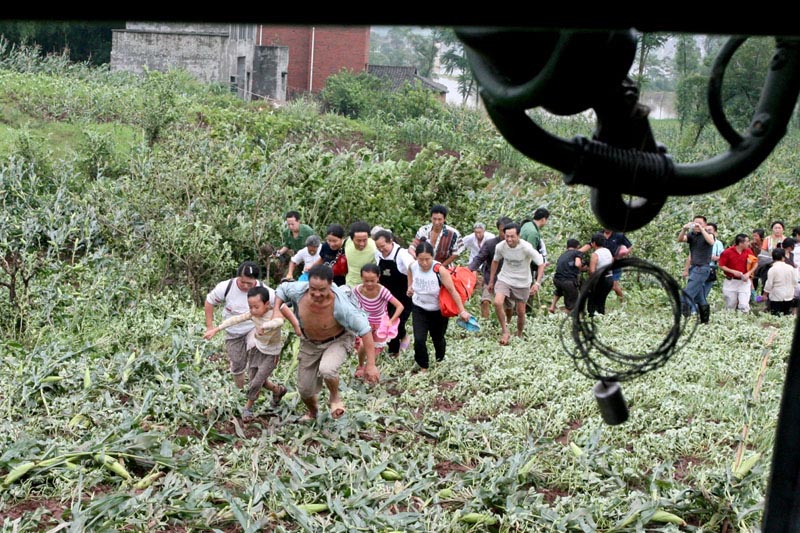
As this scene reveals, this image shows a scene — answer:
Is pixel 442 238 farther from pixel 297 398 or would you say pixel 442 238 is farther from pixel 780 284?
pixel 780 284

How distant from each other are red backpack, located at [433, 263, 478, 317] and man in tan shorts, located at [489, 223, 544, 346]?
40.1 inches

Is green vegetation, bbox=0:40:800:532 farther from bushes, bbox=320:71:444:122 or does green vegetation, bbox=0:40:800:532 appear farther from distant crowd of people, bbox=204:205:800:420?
bushes, bbox=320:71:444:122

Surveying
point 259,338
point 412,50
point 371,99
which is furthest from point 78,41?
point 412,50

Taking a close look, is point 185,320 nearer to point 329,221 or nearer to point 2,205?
point 329,221

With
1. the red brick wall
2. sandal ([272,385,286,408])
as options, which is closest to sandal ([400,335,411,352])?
sandal ([272,385,286,408])

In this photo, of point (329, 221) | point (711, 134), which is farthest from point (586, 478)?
point (711, 134)

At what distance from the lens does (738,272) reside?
604 inches

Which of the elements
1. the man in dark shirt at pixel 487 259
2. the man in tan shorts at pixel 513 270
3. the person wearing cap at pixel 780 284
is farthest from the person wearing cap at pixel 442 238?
the person wearing cap at pixel 780 284

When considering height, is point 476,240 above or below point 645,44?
below

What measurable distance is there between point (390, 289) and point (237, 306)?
109 inches

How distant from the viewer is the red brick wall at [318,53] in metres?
49.5

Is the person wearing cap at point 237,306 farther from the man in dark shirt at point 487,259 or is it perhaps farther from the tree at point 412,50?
the tree at point 412,50

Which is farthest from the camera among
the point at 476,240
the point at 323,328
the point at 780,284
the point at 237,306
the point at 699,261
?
the point at 780,284

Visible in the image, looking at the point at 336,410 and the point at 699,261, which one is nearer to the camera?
the point at 336,410
